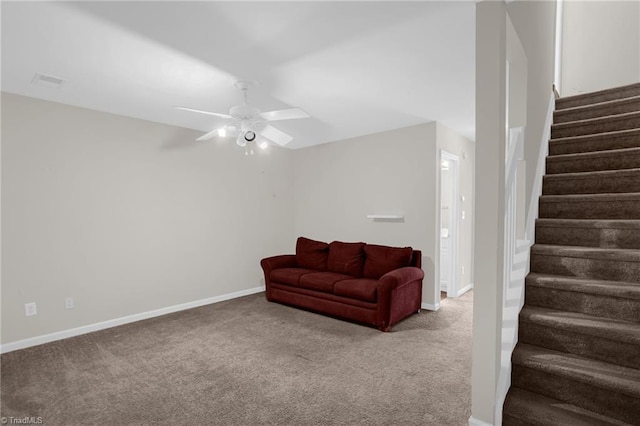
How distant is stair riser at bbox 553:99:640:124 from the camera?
2982 millimetres

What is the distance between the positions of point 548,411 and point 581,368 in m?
0.28

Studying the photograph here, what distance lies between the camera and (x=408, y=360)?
2.88 metres

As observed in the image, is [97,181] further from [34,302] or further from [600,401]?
[600,401]

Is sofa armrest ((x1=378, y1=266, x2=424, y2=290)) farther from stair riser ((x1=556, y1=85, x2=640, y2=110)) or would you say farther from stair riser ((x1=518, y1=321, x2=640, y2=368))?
stair riser ((x1=556, y1=85, x2=640, y2=110))

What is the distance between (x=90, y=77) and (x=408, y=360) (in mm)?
3767

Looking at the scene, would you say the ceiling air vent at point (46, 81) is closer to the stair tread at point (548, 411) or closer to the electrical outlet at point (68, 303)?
the electrical outlet at point (68, 303)

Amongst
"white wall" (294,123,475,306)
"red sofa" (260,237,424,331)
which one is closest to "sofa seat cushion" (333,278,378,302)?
"red sofa" (260,237,424,331)

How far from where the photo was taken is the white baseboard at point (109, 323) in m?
3.20

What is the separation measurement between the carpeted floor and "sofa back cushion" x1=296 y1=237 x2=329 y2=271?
1.12m

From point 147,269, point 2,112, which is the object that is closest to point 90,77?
point 2,112

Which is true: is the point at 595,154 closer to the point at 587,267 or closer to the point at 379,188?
the point at 587,267

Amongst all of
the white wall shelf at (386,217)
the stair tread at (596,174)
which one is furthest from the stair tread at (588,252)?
the white wall shelf at (386,217)

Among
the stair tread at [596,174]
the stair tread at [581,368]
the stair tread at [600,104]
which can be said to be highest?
the stair tread at [600,104]

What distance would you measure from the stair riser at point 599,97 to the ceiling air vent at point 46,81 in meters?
5.04
